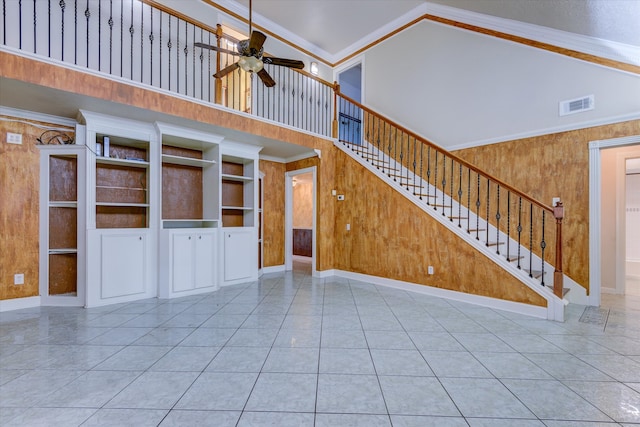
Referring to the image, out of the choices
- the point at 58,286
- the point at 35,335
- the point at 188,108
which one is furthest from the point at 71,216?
the point at 188,108

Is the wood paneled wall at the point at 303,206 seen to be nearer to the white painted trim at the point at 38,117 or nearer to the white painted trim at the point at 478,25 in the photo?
the white painted trim at the point at 478,25

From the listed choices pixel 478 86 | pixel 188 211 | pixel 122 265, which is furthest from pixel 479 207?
pixel 122 265

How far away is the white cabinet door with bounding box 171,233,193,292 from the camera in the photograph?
414 cm

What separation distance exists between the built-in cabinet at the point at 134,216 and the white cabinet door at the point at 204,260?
15mm

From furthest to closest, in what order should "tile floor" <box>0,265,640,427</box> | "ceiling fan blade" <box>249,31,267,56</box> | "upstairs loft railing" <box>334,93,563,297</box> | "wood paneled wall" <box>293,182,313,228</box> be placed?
"wood paneled wall" <box>293,182,313,228</box>, "upstairs loft railing" <box>334,93,563,297</box>, "ceiling fan blade" <box>249,31,267,56</box>, "tile floor" <box>0,265,640,427</box>

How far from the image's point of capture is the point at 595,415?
5.56 ft

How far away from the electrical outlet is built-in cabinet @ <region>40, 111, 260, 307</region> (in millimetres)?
258

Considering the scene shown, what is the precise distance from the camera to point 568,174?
157 inches

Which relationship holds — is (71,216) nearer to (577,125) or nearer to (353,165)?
(353,165)

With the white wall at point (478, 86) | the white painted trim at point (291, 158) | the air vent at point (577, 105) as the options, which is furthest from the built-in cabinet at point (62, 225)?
the air vent at point (577, 105)

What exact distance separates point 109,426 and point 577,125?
5.79 m

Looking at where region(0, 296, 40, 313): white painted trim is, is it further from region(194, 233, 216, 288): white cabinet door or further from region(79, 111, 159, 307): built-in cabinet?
region(194, 233, 216, 288): white cabinet door

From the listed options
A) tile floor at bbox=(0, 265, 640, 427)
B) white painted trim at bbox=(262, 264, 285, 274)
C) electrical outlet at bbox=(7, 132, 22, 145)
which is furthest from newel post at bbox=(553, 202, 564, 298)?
electrical outlet at bbox=(7, 132, 22, 145)

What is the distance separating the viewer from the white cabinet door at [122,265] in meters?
3.75
